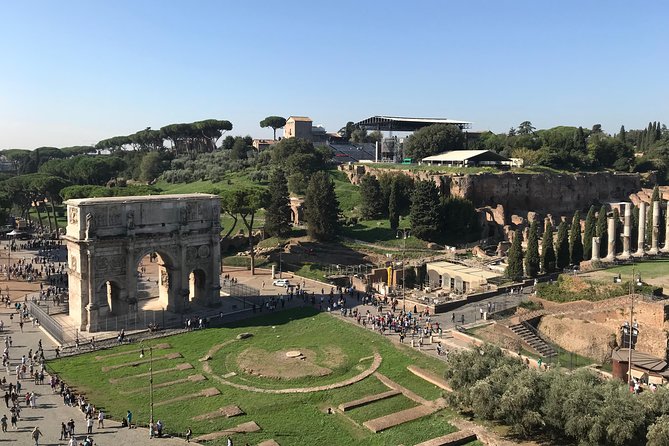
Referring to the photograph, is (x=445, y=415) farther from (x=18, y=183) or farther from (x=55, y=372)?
(x=18, y=183)

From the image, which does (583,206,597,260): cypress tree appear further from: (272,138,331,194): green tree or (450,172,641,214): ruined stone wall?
(272,138,331,194): green tree

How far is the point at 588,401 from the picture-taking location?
69.8ft

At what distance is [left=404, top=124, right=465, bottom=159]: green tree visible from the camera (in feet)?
302

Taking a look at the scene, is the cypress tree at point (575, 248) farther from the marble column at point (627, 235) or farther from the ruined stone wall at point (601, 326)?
the ruined stone wall at point (601, 326)

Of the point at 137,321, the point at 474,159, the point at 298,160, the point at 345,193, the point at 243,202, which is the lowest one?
the point at 137,321

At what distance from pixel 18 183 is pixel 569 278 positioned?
70.7m

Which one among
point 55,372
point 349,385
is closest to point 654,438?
point 349,385

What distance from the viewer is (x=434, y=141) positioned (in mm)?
91938

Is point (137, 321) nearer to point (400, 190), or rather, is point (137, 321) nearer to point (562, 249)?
point (562, 249)

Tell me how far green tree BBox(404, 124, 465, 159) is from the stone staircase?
5753 centimetres

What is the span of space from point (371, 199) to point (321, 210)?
31.7 ft

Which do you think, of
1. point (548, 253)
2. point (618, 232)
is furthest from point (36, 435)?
point (618, 232)

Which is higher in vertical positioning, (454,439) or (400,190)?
(400,190)

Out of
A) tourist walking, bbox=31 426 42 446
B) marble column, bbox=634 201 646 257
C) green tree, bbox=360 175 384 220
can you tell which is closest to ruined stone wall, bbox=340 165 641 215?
green tree, bbox=360 175 384 220
